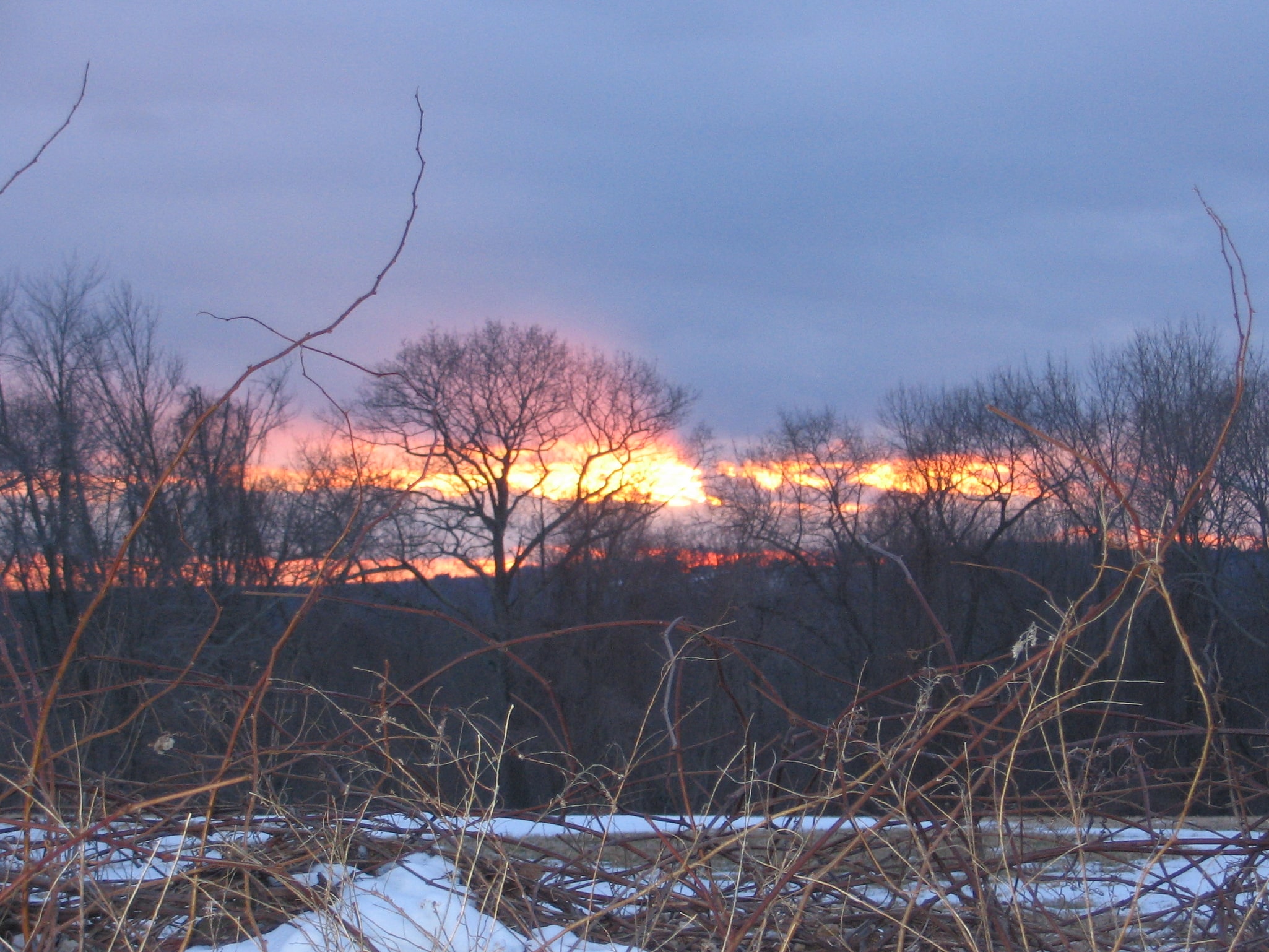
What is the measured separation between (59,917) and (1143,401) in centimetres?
2514

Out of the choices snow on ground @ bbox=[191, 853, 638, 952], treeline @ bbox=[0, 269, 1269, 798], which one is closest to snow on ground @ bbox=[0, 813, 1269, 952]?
snow on ground @ bbox=[191, 853, 638, 952]

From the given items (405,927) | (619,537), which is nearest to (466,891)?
(405,927)

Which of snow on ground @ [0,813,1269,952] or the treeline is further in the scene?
the treeline

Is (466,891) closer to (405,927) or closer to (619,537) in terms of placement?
(405,927)

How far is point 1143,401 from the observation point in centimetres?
2352

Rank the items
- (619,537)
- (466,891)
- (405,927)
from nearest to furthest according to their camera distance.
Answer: (466,891) → (405,927) → (619,537)

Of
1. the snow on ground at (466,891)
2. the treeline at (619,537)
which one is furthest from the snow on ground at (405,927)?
the treeline at (619,537)

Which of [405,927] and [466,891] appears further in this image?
[405,927]

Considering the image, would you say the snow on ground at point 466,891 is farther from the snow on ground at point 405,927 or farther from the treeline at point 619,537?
the treeline at point 619,537

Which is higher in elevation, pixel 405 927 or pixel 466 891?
pixel 466 891

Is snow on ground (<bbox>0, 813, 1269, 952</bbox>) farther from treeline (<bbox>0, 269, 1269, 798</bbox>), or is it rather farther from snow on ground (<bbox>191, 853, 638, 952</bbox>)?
treeline (<bbox>0, 269, 1269, 798</bbox>)

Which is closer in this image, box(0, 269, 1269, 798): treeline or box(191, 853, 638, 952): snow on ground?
box(191, 853, 638, 952): snow on ground

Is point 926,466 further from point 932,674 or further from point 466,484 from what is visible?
point 932,674

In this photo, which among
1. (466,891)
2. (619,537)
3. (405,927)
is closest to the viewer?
(466,891)
